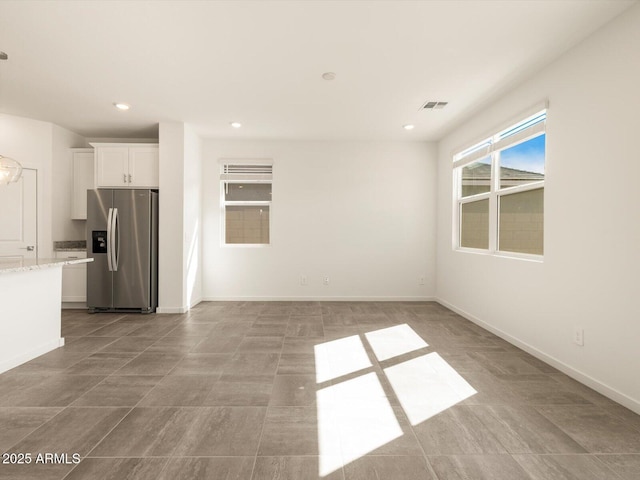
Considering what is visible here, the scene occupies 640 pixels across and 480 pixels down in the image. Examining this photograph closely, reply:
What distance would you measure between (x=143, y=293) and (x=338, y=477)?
13.3 ft

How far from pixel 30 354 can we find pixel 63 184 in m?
3.05

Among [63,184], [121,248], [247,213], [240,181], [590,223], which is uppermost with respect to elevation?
[240,181]

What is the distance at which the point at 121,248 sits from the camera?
4543 millimetres

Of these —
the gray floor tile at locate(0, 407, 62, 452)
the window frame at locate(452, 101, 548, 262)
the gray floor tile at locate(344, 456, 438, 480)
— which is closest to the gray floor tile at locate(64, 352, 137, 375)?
the gray floor tile at locate(0, 407, 62, 452)

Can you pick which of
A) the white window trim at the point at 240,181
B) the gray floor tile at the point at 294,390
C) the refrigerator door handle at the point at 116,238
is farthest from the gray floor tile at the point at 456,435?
the refrigerator door handle at the point at 116,238

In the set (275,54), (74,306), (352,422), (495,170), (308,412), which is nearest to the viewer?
(352,422)

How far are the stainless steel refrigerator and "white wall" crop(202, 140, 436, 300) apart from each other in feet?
3.37

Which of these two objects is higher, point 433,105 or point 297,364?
point 433,105

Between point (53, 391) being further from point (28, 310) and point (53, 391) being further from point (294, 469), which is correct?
point (294, 469)

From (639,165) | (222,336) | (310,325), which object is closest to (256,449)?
(222,336)

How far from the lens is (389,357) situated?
3014 mm

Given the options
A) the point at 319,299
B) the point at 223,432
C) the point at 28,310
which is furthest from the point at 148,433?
the point at 319,299

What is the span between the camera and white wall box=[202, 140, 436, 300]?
5.47 metres

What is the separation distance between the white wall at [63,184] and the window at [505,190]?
596cm
